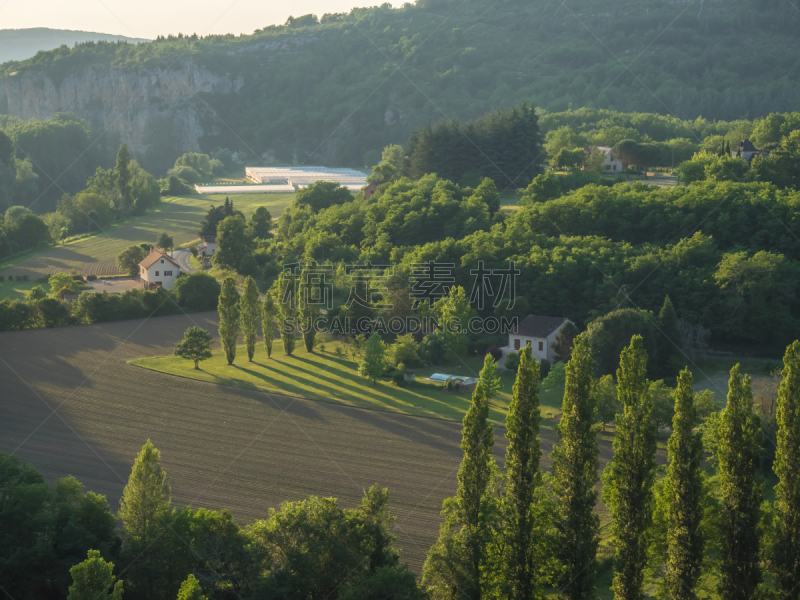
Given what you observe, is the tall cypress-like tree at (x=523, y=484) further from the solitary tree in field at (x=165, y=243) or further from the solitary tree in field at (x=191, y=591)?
the solitary tree in field at (x=165, y=243)

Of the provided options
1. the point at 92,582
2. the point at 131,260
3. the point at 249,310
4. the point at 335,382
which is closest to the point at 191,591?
the point at 92,582

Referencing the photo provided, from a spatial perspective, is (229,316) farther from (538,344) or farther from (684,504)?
(684,504)

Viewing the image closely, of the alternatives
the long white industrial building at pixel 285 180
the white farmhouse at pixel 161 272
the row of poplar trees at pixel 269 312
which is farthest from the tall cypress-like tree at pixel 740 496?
the long white industrial building at pixel 285 180

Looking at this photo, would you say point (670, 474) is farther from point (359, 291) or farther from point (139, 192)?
point (139, 192)

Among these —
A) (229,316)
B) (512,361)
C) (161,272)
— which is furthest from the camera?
(161,272)

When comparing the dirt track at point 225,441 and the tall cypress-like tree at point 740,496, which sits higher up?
the tall cypress-like tree at point 740,496

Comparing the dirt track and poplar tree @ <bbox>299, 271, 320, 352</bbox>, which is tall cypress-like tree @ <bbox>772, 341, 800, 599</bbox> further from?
poplar tree @ <bbox>299, 271, 320, 352</bbox>
